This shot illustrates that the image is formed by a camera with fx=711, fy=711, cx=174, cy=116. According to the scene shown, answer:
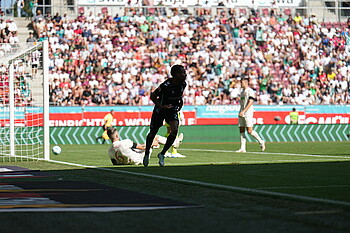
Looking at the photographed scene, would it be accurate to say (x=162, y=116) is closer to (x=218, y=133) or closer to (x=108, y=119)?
(x=108, y=119)

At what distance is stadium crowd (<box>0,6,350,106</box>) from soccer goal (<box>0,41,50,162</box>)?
19.8 ft

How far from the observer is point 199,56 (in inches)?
1617

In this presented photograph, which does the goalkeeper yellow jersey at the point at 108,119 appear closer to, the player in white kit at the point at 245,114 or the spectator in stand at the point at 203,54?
the spectator in stand at the point at 203,54

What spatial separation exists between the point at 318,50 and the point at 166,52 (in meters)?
9.85

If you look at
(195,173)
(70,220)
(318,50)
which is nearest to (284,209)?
(70,220)


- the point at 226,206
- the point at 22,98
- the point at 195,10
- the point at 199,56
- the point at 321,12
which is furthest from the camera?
the point at 321,12

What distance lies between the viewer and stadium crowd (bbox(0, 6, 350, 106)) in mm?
38125

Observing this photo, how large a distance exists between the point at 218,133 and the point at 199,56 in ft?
19.7

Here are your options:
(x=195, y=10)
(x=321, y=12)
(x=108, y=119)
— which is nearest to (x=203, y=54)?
(x=195, y=10)

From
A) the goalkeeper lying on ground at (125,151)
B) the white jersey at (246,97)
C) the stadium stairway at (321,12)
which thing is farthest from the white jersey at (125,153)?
the stadium stairway at (321,12)

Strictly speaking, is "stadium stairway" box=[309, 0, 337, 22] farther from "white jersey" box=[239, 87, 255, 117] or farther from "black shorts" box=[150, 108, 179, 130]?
"black shorts" box=[150, 108, 179, 130]

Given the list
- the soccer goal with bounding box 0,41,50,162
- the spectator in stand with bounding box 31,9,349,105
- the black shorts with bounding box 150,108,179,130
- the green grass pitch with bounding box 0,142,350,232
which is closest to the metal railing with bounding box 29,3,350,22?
the spectator in stand with bounding box 31,9,349,105

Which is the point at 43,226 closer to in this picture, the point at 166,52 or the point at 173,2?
the point at 166,52

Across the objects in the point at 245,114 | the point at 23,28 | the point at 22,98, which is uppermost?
the point at 23,28
